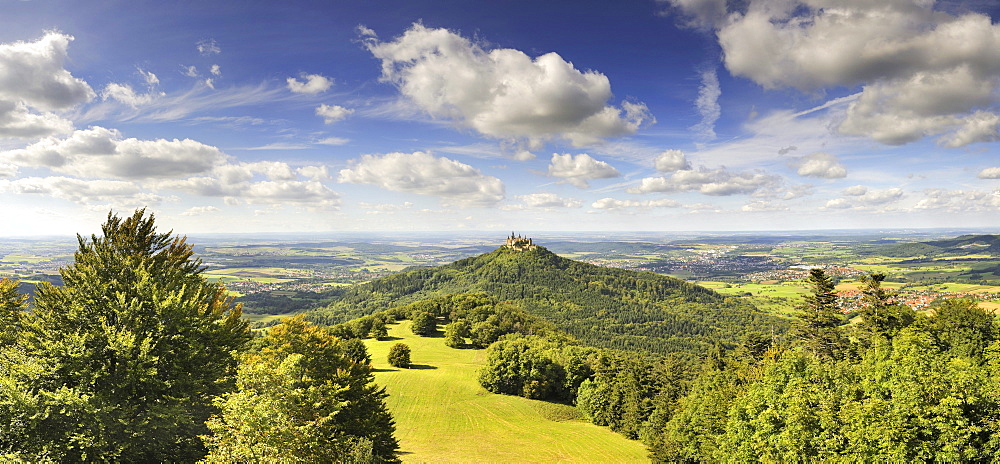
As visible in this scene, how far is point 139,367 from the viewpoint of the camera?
59.2 ft

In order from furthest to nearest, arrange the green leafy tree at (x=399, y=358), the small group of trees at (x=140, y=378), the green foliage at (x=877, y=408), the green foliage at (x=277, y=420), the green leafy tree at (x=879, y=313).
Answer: the green leafy tree at (x=399, y=358)
the green leafy tree at (x=879, y=313)
the green foliage at (x=877, y=408)
the small group of trees at (x=140, y=378)
the green foliage at (x=277, y=420)

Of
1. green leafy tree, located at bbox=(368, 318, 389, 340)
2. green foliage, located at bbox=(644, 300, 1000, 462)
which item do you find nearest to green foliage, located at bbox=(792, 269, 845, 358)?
green foliage, located at bbox=(644, 300, 1000, 462)

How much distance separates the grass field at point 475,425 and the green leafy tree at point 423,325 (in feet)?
80.4

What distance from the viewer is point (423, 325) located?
115625mm

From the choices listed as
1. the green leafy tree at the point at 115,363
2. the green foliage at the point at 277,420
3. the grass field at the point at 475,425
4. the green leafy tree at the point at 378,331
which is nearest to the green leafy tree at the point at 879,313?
the grass field at the point at 475,425

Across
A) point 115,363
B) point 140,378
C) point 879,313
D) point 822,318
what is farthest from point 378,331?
point 879,313

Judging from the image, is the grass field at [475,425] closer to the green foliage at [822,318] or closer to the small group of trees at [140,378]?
the green foliage at [822,318]

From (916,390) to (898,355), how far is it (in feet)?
32.3

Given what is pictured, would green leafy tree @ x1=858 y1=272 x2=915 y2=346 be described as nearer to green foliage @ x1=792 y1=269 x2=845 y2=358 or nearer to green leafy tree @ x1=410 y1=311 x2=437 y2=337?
green foliage @ x1=792 y1=269 x2=845 y2=358

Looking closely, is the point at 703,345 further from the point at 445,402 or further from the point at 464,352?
the point at 445,402

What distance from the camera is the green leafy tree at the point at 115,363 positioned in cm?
1652

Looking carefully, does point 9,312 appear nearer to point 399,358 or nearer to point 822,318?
point 399,358

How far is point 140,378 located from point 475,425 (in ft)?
153

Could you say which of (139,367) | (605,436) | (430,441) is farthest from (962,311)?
(139,367)
